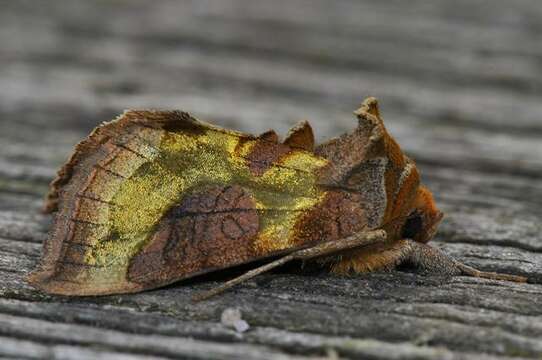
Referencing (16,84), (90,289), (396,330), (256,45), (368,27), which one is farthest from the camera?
(368,27)

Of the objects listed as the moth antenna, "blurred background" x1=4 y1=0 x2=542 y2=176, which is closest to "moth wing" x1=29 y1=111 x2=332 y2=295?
the moth antenna

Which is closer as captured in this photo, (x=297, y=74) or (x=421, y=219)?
(x=421, y=219)

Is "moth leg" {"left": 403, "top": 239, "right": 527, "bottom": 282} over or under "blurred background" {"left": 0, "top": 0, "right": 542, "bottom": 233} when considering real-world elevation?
under

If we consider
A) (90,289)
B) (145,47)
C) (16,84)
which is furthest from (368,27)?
(90,289)

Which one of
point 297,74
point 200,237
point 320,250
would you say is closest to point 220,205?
point 200,237

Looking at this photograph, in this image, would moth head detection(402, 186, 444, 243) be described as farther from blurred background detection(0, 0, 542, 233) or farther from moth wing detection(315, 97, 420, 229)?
blurred background detection(0, 0, 542, 233)

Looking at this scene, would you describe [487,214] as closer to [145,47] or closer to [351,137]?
[351,137]

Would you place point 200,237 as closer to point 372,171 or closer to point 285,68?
point 372,171
